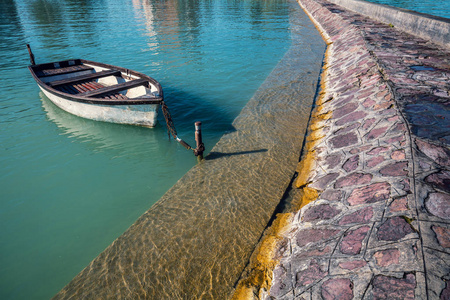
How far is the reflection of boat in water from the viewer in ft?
26.2

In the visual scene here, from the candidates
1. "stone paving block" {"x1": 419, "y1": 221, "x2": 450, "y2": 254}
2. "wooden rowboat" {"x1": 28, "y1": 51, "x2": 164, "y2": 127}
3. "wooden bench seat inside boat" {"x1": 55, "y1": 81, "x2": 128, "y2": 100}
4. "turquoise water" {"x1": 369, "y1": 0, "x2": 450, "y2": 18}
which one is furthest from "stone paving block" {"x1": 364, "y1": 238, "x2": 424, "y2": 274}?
"turquoise water" {"x1": 369, "y1": 0, "x2": 450, "y2": 18}

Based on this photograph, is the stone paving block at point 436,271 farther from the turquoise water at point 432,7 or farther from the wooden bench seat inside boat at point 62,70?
the turquoise water at point 432,7

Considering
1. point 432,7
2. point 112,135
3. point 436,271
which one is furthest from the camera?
point 432,7

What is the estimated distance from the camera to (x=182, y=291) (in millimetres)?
3805

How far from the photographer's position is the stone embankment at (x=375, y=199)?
2.87 metres

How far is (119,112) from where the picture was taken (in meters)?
8.30

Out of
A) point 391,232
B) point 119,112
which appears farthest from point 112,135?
point 391,232

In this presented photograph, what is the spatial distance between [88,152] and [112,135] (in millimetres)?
1043

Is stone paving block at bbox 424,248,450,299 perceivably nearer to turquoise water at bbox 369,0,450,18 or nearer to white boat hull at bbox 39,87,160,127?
white boat hull at bbox 39,87,160,127

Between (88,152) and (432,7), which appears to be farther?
(432,7)

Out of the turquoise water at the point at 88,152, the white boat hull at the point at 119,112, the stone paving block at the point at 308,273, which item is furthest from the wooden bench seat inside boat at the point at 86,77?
the stone paving block at the point at 308,273

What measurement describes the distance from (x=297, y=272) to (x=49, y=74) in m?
12.6

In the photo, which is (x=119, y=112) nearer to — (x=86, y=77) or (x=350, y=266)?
(x=86, y=77)

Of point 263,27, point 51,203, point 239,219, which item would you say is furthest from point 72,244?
point 263,27
